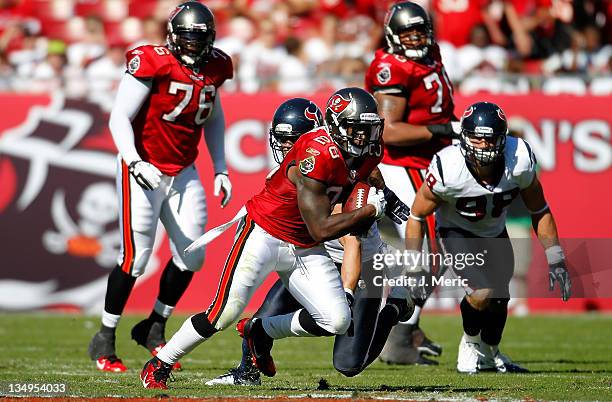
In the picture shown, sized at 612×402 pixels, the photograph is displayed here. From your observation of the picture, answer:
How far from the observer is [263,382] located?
19.3 feet

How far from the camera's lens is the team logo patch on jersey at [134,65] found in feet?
21.4

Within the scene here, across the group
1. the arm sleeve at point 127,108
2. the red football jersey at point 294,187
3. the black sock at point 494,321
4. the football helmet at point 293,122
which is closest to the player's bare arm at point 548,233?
the black sock at point 494,321

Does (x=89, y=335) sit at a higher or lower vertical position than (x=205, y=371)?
lower

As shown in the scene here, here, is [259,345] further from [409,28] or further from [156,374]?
[409,28]

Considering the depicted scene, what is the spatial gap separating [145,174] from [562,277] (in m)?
2.45

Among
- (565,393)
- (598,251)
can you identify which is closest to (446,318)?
(598,251)

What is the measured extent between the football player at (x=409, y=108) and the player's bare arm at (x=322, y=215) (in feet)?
6.48

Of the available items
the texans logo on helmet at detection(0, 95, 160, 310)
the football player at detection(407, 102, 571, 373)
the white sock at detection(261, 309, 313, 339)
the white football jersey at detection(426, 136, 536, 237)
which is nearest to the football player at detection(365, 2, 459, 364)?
the football player at detection(407, 102, 571, 373)

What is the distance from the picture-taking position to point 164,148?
6.70 metres

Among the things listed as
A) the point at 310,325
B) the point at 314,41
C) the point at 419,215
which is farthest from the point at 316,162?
the point at 314,41

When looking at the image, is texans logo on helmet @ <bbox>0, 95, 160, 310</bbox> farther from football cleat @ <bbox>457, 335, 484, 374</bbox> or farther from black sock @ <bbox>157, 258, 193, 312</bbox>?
football cleat @ <bbox>457, 335, 484, 374</bbox>

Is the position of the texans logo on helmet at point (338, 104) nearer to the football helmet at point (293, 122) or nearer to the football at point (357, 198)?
the football at point (357, 198)

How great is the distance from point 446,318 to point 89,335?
3.43 metres

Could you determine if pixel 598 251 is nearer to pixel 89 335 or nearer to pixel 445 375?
pixel 445 375
